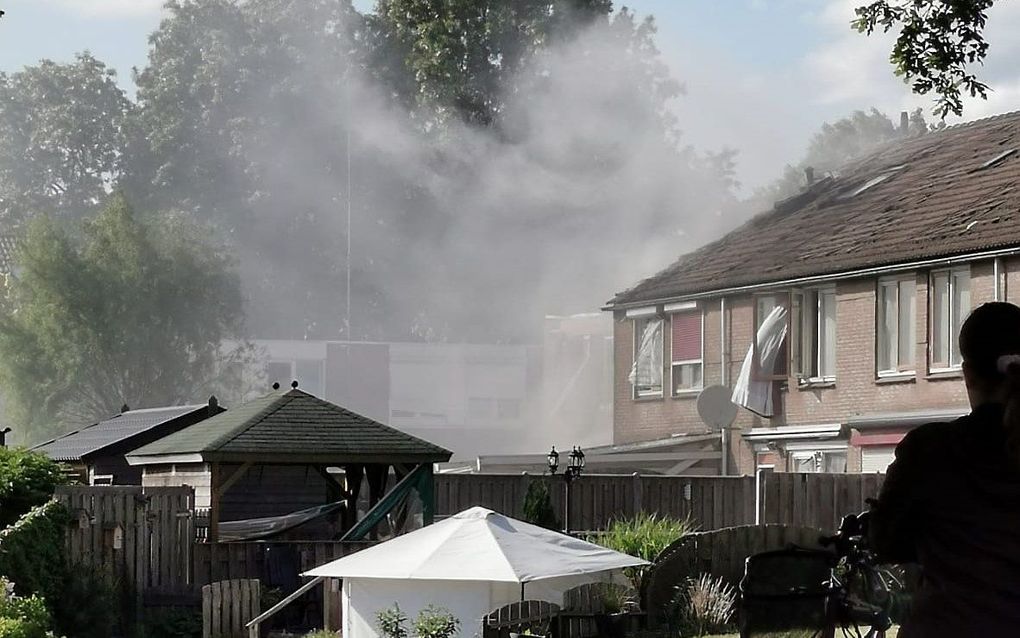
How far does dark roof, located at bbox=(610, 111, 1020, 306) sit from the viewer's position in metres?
34.4

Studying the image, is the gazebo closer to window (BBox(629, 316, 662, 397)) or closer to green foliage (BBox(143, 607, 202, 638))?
green foliage (BBox(143, 607, 202, 638))

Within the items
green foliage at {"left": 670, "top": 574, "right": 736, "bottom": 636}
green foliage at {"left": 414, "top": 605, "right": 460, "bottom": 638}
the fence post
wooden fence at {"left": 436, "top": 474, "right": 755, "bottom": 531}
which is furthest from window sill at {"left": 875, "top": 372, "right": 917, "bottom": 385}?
green foliage at {"left": 414, "top": 605, "right": 460, "bottom": 638}

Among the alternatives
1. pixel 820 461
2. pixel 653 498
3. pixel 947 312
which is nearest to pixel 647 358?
pixel 820 461

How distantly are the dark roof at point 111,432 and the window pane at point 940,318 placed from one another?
580 inches

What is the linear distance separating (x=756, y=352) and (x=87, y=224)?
44154mm

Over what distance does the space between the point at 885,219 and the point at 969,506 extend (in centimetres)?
3377

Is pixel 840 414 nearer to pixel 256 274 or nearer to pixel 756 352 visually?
pixel 756 352

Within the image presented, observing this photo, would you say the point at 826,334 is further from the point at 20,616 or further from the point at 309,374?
the point at 309,374

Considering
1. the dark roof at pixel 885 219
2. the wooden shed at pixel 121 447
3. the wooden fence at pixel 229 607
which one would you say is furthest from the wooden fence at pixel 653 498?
the wooden shed at pixel 121 447

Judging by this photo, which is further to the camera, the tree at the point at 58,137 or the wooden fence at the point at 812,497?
the tree at the point at 58,137

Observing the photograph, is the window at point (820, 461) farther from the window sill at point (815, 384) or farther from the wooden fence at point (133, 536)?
the wooden fence at point (133, 536)

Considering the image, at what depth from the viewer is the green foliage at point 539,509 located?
1141 inches

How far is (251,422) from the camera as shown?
2684 cm

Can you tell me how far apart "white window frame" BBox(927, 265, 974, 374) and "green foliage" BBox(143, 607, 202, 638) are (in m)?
14.5
